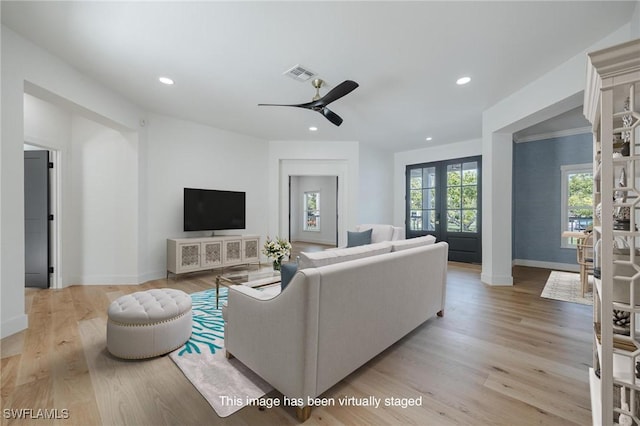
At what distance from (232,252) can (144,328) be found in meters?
2.77

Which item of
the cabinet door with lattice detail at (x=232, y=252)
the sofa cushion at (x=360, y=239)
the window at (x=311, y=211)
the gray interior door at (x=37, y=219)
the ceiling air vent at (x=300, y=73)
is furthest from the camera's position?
the window at (x=311, y=211)

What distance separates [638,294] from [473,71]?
258 cm

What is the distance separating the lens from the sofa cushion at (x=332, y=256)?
1.63m

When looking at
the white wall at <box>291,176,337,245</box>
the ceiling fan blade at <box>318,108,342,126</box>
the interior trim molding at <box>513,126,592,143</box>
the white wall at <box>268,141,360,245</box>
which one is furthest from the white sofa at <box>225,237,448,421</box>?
the white wall at <box>291,176,337,245</box>

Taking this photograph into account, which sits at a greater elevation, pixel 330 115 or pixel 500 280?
pixel 330 115

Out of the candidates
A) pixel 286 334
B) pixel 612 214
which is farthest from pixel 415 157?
pixel 286 334

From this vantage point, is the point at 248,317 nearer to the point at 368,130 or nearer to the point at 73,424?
the point at 73,424

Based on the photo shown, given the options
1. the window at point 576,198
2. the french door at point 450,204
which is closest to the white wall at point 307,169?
the french door at point 450,204

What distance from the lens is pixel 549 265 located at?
17.5 feet

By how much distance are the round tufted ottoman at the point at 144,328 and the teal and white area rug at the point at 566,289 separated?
4417mm

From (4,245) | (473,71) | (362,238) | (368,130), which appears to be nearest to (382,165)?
(368,130)

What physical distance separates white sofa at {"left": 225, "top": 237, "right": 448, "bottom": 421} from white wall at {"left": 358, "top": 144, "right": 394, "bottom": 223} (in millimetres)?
3867

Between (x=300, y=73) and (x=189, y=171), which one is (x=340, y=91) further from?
(x=189, y=171)

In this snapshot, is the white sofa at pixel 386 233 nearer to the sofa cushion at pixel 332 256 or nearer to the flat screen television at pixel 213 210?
the sofa cushion at pixel 332 256
